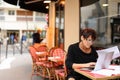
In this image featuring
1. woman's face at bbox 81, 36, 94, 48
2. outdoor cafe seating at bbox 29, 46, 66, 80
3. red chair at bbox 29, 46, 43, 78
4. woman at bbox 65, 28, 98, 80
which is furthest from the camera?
red chair at bbox 29, 46, 43, 78

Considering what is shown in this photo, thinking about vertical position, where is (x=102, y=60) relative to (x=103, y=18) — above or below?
below

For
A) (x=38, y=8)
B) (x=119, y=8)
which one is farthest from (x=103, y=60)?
(x=38, y=8)

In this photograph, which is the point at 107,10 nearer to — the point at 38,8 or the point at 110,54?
the point at 110,54

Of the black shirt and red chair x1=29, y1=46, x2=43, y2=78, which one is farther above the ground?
the black shirt

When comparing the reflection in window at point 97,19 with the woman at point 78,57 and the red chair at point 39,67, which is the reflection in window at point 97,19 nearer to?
the red chair at point 39,67

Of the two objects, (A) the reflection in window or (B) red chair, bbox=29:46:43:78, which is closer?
(A) the reflection in window

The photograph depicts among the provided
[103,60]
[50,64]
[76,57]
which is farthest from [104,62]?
[50,64]

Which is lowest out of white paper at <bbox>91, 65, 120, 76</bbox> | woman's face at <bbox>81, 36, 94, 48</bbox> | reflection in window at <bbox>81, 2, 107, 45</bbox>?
white paper at <bbox>91, 65, 120, 76</bbox>

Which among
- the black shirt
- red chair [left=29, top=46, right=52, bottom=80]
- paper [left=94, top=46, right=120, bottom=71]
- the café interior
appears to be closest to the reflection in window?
the café interior

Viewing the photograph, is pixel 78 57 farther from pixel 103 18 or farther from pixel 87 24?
pixel 87 24

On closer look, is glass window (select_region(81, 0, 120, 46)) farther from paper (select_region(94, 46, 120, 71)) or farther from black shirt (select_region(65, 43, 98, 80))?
paper (select_region(94, 46, 120, 71))

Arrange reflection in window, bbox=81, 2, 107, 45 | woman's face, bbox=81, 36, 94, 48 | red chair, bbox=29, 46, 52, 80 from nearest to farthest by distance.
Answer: woman's face, bbox=81, 36, 94, 48 < reflection in window, bbox=81, 2, 107, 45 < red chair, bbox=29, 46, 52, 80

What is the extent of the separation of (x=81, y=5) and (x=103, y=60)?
374 cm

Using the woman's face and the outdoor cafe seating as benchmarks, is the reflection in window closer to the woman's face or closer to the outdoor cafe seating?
the outdoor cafe seating
